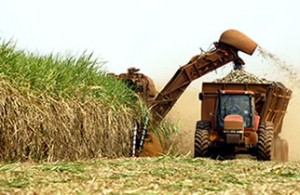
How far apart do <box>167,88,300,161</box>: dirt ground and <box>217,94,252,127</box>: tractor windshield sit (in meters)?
3.23

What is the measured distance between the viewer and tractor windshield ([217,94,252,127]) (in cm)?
1816

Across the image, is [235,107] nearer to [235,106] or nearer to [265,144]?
[235,106]

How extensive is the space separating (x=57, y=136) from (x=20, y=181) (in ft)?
21.5

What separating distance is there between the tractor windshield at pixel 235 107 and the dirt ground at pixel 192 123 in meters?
3.23

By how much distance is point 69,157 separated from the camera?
49.4 feet

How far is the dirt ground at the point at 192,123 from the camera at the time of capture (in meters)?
22.4

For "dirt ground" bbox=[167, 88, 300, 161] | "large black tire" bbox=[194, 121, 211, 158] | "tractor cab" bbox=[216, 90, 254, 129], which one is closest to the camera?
"large black tire" bbox=[194, 121, 211, 158]

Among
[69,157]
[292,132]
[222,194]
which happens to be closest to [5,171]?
[222,194]

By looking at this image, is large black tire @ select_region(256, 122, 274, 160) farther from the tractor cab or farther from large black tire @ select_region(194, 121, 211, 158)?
large black tire @ select_region(194, 121, 211, 158)

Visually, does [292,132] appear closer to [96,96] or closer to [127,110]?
[127,110]

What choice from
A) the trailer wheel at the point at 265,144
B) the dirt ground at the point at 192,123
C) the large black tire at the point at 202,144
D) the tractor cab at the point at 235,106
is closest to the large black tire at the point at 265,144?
the trailer wheel at the point at 265,144

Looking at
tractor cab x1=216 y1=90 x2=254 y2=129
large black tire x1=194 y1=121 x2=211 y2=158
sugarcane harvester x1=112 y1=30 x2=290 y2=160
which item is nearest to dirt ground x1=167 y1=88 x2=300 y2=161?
sugarcane harvester x1=112 y1=30 x2=290 y2=160

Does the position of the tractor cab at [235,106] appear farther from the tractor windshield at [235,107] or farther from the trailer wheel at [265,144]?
the trailer wheel at [265,144]

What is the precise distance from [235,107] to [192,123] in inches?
268
